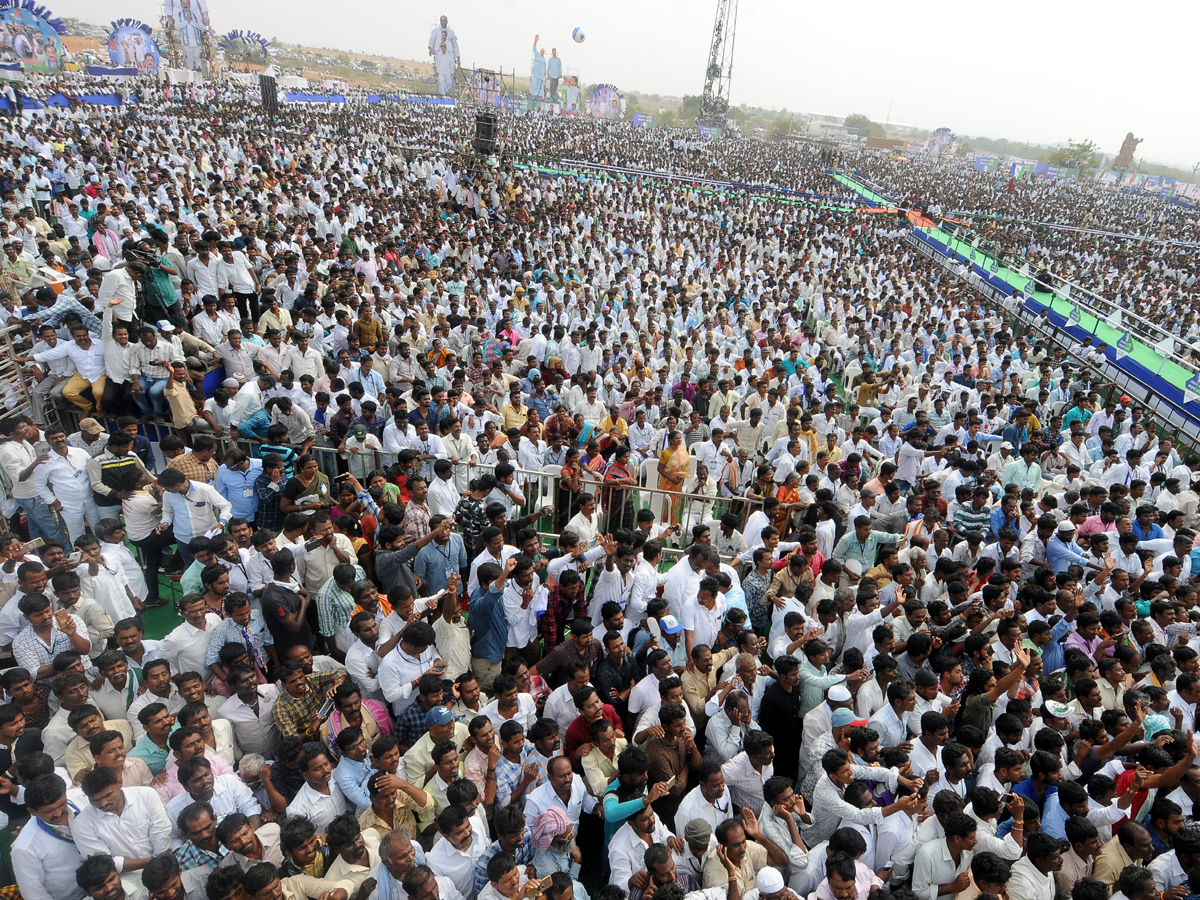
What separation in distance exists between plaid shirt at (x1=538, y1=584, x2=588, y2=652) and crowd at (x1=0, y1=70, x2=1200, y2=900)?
1.0 inches

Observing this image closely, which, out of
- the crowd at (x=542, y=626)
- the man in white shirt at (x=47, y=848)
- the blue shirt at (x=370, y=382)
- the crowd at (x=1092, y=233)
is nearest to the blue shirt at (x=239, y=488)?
the crowd at (x=542, y=626)

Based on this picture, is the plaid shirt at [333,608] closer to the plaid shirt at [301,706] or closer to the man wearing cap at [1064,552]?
the plaid shirt at [301,706]

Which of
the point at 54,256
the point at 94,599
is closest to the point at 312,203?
the point at 54,256

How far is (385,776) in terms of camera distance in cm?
295

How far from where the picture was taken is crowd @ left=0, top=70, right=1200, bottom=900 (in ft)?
9.57

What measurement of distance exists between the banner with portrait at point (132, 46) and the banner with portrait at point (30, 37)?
10535mm

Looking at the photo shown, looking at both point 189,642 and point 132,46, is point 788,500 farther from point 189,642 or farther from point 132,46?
point 132,46

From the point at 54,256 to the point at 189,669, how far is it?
895 cm

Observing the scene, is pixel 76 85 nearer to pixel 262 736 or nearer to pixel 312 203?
pixel 312 203

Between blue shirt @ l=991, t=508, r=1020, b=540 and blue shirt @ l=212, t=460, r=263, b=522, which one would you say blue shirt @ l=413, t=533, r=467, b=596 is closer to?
blue shirt @ l=212, t=460, r=263, b=522

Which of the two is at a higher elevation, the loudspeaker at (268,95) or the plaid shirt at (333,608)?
the loudspeaker at (268,95)

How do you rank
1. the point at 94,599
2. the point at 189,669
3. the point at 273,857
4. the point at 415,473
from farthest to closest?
the point at 415,473, the point at 94,599, the point at 189,669, the point at 273,857

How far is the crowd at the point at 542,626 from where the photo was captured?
9.57ft

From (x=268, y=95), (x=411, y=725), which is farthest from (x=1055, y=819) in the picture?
(x=268, y=95)
